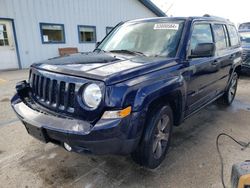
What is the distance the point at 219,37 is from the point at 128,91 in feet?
9.24

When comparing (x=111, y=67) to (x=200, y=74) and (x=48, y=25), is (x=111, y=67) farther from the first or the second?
(x=48, y=25)

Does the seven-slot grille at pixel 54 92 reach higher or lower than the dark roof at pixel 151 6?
lower

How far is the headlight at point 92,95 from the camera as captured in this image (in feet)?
6.89

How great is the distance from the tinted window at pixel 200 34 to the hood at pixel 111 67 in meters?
0.68

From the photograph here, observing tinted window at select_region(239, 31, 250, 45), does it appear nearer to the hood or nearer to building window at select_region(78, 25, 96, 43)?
the hood

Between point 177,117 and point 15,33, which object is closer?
point 177,117

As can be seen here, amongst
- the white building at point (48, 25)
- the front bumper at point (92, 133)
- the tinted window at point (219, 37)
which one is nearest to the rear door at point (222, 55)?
the tinted window at point (219, 37)

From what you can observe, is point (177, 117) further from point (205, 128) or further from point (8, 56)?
point (8, 56)

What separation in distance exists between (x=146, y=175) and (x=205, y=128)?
70.8 inches

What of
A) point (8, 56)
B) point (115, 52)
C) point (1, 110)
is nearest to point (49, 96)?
point (115, 52)

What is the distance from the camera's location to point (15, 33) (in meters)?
10.4

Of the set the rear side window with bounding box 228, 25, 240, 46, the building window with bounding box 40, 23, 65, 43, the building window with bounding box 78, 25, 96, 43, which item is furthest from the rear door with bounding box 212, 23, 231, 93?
the building window with bounding box 78, 25, 96, 43

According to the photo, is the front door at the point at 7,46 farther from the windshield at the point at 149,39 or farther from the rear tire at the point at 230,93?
the rear tire at the point at 230,93

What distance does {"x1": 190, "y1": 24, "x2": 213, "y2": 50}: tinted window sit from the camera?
3.25 meters
